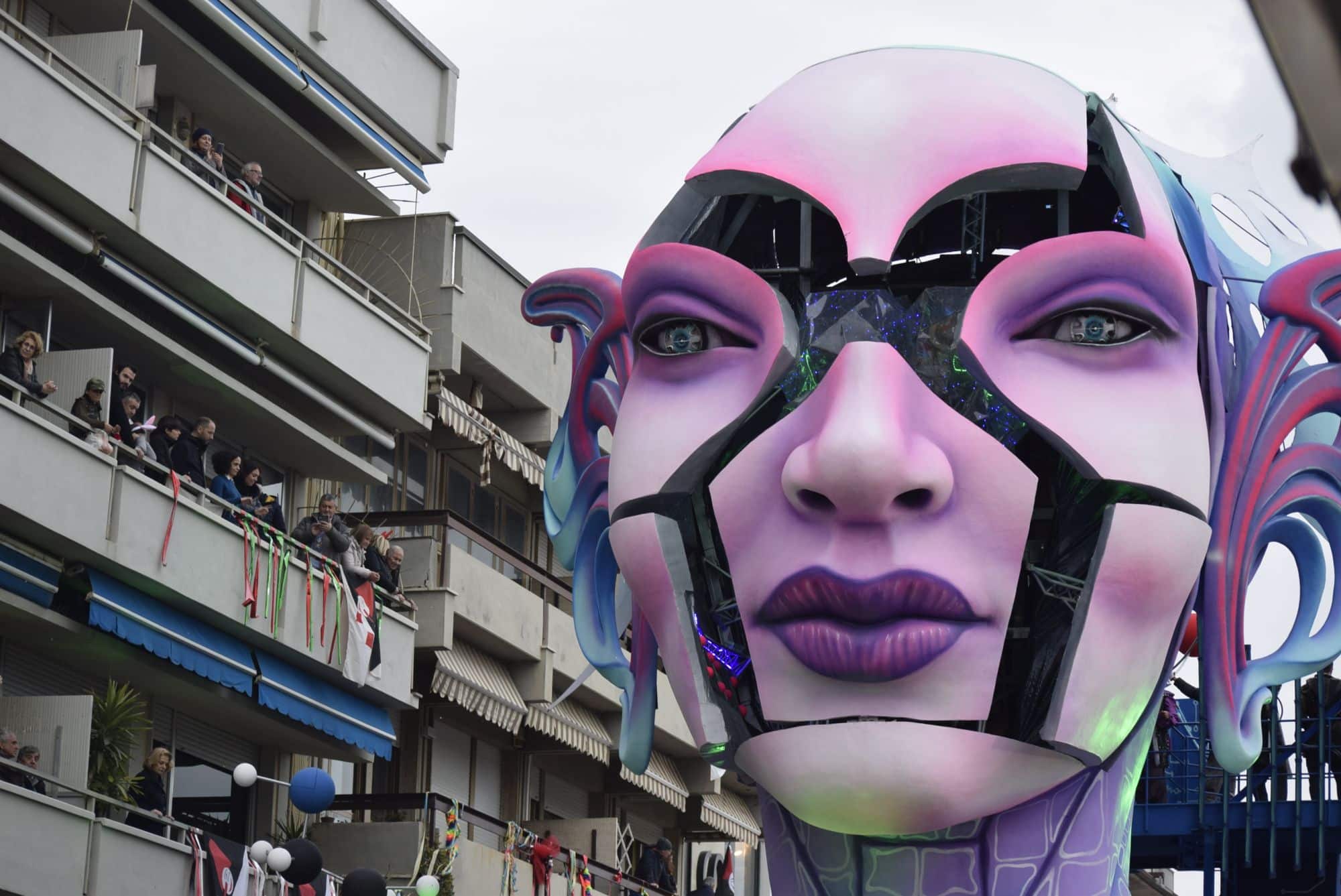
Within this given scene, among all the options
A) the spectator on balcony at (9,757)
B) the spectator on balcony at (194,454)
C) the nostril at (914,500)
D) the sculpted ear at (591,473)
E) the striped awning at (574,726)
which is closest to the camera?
the nostril at (914,500)

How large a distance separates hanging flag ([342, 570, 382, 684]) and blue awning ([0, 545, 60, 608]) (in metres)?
4.47

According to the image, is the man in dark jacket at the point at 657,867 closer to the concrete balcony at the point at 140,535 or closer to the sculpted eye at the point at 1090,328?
the concrete balcony at the point at 140,535

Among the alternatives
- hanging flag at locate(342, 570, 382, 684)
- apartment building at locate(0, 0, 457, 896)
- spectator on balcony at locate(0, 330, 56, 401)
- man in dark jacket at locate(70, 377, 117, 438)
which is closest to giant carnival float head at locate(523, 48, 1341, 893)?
spectator on balcony at locate(0, 330, 56, 401)

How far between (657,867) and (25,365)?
1470 cm

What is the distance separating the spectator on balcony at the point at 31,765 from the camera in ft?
69.2

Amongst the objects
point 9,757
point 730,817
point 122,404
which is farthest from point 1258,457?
point 730,817

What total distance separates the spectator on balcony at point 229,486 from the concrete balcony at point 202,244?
1.46m

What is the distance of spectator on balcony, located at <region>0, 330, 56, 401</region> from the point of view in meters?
21.6

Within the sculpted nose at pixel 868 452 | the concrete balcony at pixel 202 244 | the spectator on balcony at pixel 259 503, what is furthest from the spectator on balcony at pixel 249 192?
the sculpted nose at pixel 868 452

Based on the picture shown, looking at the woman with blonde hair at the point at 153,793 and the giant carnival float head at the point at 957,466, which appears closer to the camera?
the giant carnival float head at the point at 957,466

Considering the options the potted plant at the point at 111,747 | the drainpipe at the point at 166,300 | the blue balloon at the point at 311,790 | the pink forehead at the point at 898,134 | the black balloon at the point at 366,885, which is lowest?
the black balloon at the point at 366,885

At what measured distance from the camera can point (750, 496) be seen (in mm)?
12977

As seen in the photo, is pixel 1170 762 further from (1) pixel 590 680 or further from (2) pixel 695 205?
(1) pixel 590 680

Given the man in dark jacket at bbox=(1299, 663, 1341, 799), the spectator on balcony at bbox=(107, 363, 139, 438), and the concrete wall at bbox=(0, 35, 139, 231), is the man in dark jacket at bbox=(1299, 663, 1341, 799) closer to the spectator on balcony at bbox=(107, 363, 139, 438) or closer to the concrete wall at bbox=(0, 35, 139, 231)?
the spectator on balcony at bbox=(107, 363, 139, 438)
